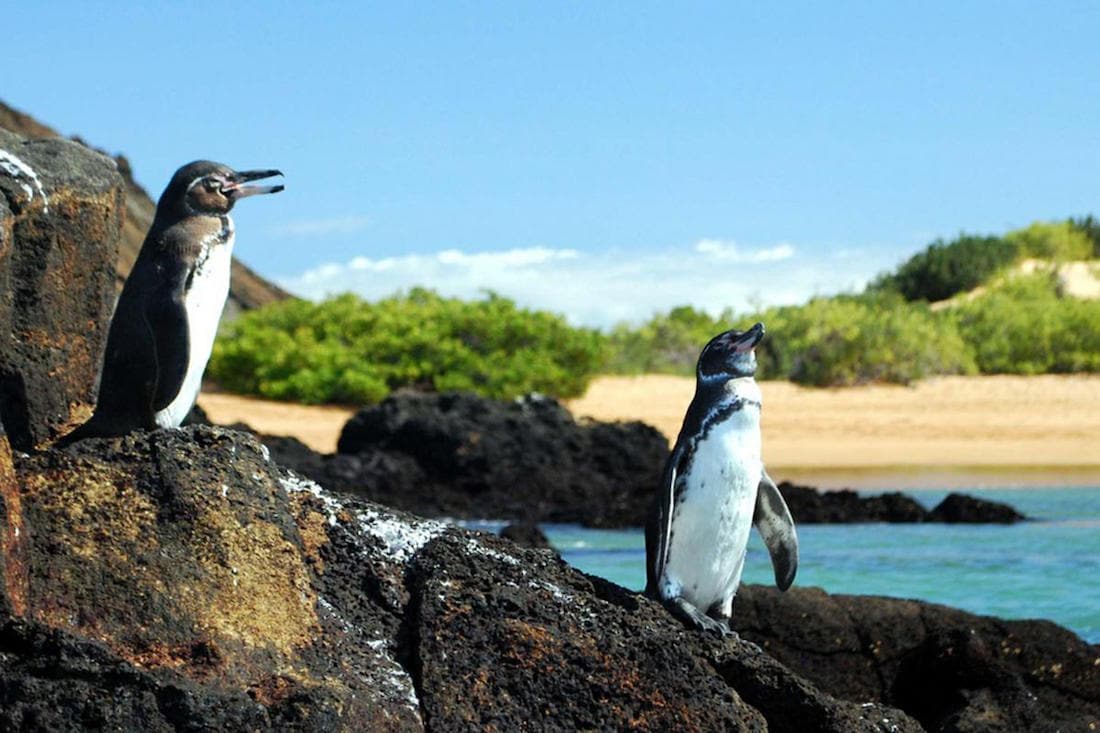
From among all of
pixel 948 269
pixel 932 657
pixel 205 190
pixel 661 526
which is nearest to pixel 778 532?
pixel 661 526

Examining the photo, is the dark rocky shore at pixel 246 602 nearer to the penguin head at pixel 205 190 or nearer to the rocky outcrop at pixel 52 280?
the rocky outcrop at pixel 52 280

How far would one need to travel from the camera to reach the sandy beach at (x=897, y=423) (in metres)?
22.7

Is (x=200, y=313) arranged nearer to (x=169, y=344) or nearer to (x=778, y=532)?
(x=169, y=344)

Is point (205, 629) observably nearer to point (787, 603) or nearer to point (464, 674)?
point (464, 674)

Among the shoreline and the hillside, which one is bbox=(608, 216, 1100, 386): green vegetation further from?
the hillside

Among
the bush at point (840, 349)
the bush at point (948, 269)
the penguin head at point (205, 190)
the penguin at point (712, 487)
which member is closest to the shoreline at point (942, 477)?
the bush at point (840, 349)

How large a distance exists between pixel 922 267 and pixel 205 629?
3929 centimetres

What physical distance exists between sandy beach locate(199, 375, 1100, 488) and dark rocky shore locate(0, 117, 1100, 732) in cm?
1649

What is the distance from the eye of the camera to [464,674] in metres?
4.67

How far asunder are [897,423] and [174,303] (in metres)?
20.9

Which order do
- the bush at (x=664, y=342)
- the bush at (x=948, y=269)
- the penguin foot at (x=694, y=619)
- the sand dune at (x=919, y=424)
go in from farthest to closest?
the bush at (x=948, y=269) < the bush at (x=664, y=342) < the sand dune at (x=919, y=424) < the penguin foot at (x=694, y=619)

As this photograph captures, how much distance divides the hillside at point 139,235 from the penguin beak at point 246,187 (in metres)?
25.7

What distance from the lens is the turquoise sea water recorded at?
1348cm

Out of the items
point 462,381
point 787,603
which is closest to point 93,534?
point 787,603
